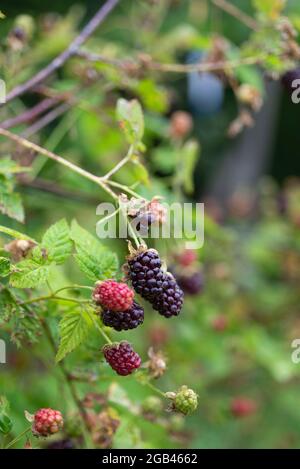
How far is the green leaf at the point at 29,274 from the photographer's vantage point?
96 centimetres

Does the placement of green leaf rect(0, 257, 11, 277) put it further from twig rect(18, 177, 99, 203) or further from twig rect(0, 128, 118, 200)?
twig rect(18, 177, 99, 203)

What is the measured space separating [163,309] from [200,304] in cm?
133

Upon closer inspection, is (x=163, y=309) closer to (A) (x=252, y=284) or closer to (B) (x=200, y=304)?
(B) (x=200, y=304)

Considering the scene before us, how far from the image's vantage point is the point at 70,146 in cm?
222

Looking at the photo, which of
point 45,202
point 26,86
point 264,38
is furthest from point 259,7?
point 45,202

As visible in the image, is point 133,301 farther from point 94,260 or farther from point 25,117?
point 25,117

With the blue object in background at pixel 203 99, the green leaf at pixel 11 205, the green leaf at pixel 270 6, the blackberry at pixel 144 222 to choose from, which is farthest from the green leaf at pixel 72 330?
the blue object in background at pixel 203 99

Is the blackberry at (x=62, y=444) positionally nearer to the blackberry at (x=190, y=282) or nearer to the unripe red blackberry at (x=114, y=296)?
the unripe red blackberry at (x=114, y=296)

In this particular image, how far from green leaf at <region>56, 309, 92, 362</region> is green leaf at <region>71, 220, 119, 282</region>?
0.21 feet

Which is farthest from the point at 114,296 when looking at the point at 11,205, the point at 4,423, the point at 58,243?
the point at 11,205

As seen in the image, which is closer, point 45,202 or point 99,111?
point 99,111

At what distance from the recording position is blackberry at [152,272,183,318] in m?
0.95

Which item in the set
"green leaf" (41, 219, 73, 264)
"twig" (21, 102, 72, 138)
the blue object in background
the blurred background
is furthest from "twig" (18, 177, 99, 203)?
the blue object in background
